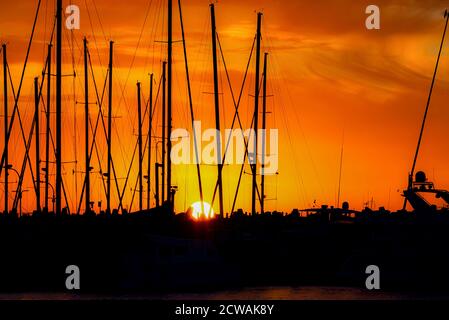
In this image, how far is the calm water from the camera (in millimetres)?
49594

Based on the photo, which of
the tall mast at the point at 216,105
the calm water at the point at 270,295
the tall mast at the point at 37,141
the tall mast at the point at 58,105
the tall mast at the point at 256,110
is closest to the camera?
the calm water at the point at 270,295

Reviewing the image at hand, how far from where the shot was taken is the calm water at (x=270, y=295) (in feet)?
163

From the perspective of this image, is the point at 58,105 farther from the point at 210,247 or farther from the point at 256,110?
the point at 256,110

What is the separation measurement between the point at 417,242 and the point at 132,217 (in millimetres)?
14967

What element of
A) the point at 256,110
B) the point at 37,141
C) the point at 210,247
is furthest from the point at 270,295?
the point at 37,141

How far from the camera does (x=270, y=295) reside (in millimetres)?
52250

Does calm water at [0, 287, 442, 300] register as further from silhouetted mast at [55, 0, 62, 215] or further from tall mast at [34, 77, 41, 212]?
tall mast at [34, 77, 41, 212]

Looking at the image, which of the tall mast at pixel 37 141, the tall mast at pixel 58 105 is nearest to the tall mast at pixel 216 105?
the tall mast at pixel 58 105

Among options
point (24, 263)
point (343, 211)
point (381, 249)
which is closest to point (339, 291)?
point (381, 249)

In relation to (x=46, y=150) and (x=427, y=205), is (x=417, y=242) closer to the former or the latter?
(x=427, y=205)

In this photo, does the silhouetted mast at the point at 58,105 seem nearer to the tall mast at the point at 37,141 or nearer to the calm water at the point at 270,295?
the calm water at the point at 270,295

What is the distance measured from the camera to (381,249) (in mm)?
57531

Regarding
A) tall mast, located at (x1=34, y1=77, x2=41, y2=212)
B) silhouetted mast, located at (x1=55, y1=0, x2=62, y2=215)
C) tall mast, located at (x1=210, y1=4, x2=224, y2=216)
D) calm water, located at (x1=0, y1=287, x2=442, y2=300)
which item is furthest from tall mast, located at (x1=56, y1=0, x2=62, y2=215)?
tall mast, located at (x1=34, y1=77, x2=41, y2=212)

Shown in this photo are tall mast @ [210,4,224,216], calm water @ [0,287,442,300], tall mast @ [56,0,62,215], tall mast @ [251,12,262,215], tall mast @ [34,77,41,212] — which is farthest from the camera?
tall mast @ [34,77,41,212]
